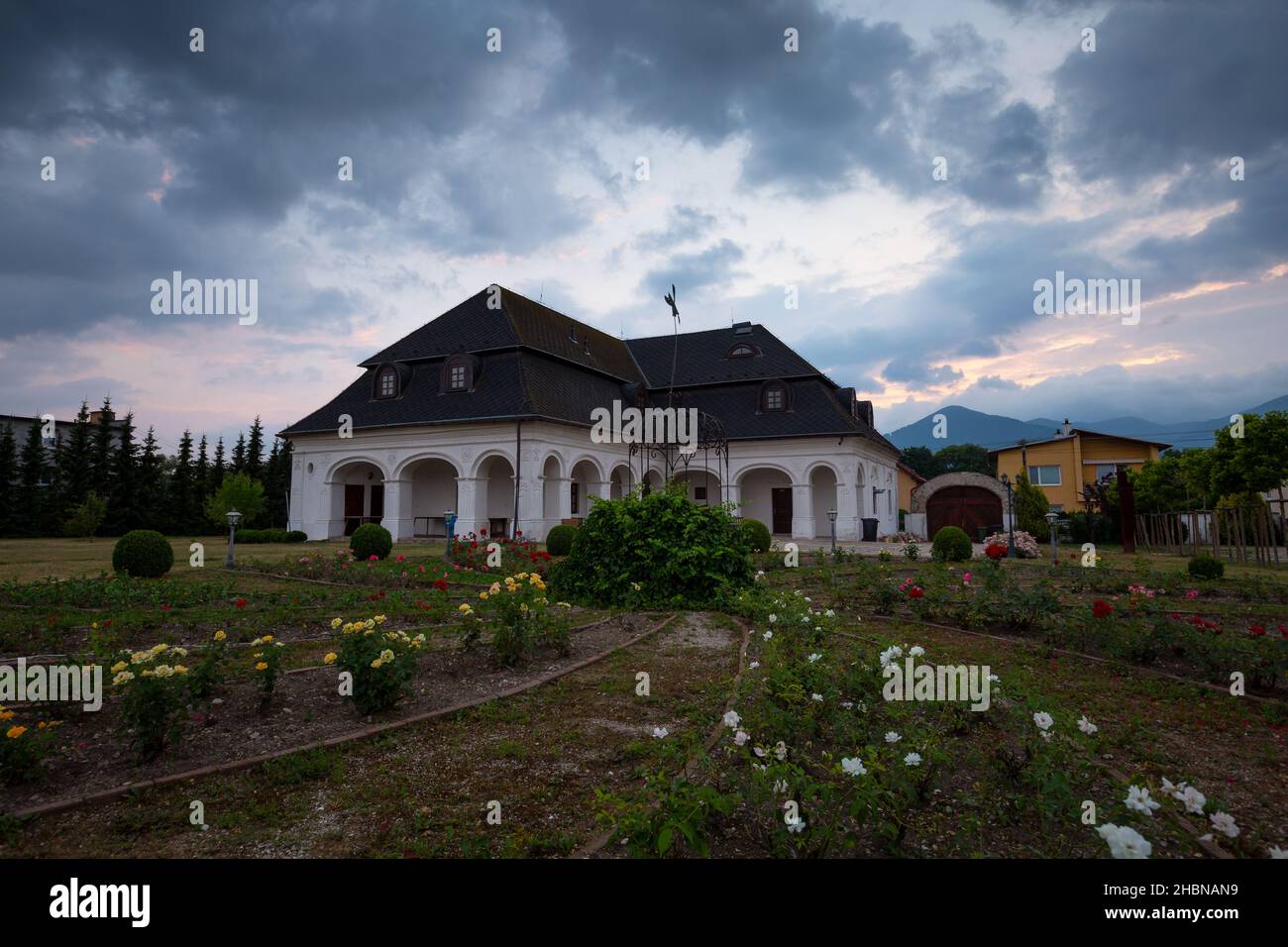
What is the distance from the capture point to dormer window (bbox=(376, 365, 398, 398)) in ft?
92.2

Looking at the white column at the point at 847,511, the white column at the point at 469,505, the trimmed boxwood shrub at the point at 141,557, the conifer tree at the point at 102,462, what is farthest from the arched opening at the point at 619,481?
the conifer tree at the point at 102,462

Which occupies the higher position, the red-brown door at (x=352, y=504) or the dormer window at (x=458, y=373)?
the dormer window at (x=458, y=373)

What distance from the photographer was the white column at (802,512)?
2897 cm

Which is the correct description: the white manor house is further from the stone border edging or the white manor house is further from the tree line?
the stone border edging

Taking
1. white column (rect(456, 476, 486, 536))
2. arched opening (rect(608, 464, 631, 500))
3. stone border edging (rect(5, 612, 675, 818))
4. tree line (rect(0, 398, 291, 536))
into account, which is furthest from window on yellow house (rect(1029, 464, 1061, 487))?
tree line (rect(0, 398, 291, 536))

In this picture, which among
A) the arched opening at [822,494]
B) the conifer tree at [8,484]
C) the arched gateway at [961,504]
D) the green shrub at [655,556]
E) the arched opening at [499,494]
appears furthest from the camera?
the conifer tree at [8,484]

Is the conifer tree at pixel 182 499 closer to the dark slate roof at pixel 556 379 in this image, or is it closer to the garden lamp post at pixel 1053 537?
the dark slate roof at pixel 556 379

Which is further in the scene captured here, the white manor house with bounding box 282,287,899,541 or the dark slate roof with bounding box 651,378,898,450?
the dark slate roof with bounding box 651,378,898,450

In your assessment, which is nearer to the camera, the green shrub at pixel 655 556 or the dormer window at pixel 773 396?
the green shrub at pixel 655 556

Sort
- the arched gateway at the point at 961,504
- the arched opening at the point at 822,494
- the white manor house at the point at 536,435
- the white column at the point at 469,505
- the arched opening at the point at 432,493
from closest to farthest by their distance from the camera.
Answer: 1. the white column at the point at 469,505
2. the white manor house at the point at 536,435
3. the arched gateway at the point at 961,504
4. the arched opening at the point at 432,493
5. the arched opening at the point at 822,494

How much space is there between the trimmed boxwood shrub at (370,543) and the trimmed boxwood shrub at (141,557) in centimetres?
424

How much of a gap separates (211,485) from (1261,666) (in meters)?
49.8

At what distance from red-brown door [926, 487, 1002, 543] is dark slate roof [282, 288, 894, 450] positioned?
5.33 meters
